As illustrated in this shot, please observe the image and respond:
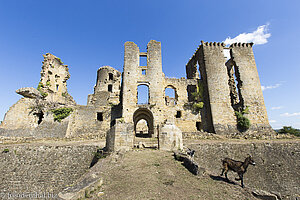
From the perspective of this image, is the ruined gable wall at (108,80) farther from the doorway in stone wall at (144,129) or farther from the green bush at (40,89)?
the green bush at (40,89)

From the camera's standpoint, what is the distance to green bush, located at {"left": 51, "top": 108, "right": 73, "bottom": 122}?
54.9 ft

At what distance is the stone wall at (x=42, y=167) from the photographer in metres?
8.07

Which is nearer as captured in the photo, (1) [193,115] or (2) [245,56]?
(1) [193,115]

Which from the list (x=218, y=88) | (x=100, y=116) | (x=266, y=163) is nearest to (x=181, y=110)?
(x=218, y=88)

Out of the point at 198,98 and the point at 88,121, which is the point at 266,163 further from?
the point at 88,121

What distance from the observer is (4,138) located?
535 inches

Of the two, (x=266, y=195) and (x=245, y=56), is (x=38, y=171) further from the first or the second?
(x=245, y=56)

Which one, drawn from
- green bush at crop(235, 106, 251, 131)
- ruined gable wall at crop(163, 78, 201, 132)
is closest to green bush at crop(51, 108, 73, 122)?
ruined gable wall at crop(163, 78, 201, 132)

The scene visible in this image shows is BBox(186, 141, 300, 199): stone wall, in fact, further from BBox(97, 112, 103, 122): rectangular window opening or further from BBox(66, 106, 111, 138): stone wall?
BBox(97, 112, 103, 122): rectangular window opening

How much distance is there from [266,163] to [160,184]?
9334 mm

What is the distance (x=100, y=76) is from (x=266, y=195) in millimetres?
27236

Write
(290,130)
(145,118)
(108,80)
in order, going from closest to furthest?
1. (290,130)
2. (145,118)
3. (108,80)

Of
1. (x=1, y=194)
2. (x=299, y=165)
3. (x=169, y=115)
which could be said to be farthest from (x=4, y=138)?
(x=299, y=165)

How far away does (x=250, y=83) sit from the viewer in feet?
59.5
